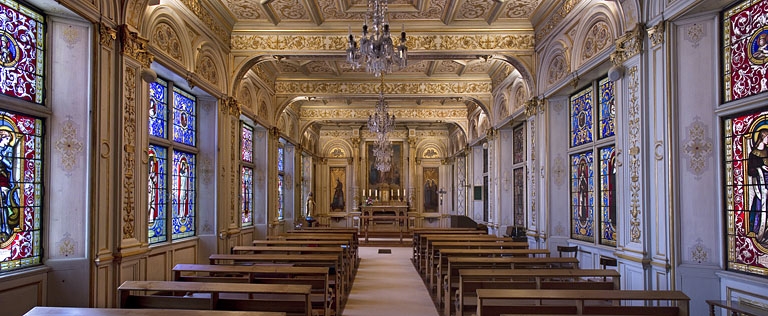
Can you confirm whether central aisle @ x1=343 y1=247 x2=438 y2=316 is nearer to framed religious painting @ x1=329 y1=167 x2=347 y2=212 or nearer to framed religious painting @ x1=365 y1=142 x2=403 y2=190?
framed religious painting @ x1=365 y1=142 x2=403 y2=190

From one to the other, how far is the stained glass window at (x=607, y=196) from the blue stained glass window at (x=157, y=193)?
Answer: 7433 millimetres

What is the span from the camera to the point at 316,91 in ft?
49.4

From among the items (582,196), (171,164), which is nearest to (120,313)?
(171,164)

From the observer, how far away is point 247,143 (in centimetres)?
1361

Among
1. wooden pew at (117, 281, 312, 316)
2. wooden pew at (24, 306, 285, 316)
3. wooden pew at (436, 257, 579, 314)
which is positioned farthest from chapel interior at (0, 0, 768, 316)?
wooden pew at (24, 306, 285, 316)

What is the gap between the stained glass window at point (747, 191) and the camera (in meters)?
4.88

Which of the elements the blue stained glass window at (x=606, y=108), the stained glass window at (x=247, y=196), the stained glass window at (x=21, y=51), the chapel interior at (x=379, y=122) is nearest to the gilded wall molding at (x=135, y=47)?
the chapel interior at (x=379, y=122)

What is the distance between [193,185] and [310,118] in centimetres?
952

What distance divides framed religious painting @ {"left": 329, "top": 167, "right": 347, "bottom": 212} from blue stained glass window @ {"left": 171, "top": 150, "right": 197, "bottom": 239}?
14814 millimetres

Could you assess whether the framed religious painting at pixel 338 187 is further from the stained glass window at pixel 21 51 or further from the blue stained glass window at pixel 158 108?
the stained glass window at pixel 21 51

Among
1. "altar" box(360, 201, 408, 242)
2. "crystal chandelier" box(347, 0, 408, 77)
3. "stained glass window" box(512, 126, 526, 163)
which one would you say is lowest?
"altar" box(360, 201, 408, 242)

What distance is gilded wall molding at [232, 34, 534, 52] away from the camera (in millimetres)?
10344

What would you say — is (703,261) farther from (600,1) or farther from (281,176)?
(281,176)

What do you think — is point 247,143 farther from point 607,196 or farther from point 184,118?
point 607,196
